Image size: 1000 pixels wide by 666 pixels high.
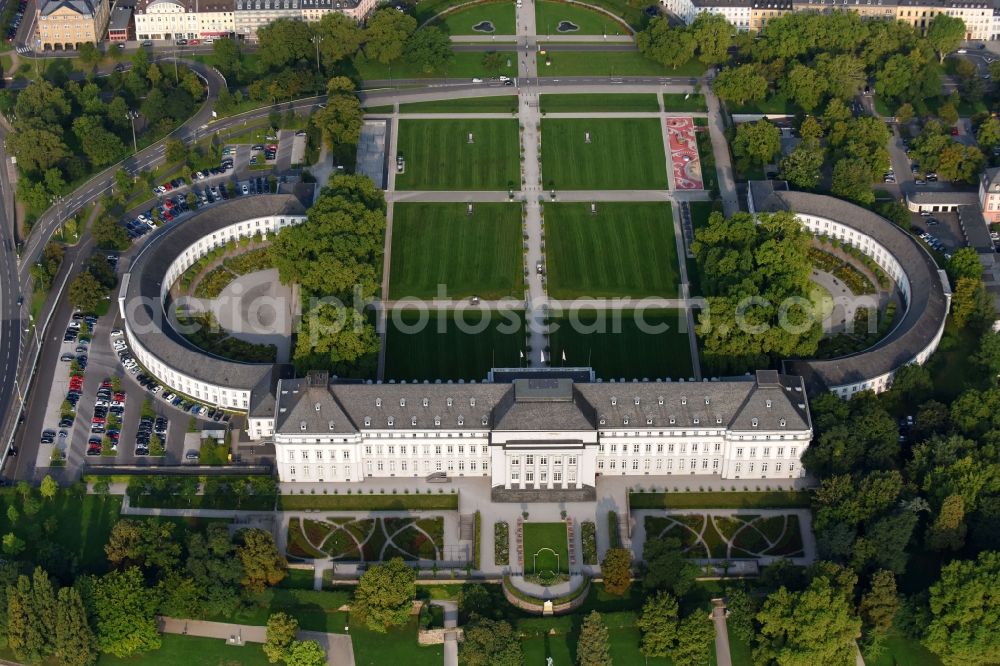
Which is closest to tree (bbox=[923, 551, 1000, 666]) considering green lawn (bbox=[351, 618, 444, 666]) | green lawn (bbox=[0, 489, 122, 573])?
green lawn (bbox=[351, 618, 444, 666])

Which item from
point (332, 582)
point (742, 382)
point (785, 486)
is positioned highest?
point (742, 382)

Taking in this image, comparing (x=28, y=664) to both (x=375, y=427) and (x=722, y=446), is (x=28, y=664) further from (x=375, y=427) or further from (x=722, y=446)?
(x=722, y=446)

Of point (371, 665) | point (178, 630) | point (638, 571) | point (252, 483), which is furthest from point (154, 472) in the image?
point (638, 571)

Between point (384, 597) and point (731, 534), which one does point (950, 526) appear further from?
point (384, 597)

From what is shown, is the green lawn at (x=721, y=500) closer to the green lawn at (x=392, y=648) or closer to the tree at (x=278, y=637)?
the green lawn at (x=392, y=648)

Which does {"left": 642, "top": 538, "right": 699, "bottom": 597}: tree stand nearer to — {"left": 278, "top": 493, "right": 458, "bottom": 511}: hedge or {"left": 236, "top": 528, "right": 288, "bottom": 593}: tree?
{"left": 278, "top": 493, "right": 458, "bottom": 511}: hedge
